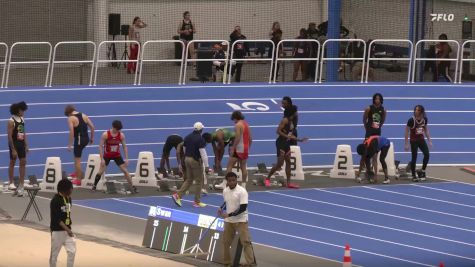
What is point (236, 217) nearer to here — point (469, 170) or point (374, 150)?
point (374, 150)

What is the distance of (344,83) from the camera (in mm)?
32562

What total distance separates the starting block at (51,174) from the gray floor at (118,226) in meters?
0.45

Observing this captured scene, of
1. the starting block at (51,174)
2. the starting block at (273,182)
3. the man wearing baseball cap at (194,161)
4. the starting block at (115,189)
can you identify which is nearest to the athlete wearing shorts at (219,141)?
the starting block at (273,182)

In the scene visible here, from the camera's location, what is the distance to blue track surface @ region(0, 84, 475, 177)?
30.0 metres

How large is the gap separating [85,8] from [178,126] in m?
8.15

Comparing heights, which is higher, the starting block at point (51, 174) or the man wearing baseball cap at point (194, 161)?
the man wearing baseball cap at point (194, 161)

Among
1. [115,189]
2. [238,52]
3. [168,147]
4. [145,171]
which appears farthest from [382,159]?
[238,52]

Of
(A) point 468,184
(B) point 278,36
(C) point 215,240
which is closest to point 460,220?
(A) point 468,184

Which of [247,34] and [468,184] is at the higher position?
[247,34]

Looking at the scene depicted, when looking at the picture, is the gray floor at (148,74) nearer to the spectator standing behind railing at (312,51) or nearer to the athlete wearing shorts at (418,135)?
the spectator standing behind railing at (312,51)

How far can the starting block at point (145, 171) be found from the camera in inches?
1113

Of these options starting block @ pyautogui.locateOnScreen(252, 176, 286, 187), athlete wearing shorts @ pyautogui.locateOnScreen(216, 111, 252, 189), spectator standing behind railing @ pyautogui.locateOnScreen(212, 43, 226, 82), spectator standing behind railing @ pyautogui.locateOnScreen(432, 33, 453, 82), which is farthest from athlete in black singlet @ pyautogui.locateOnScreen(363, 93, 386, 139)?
spectator standing behind railing @ pyautogui.locateOnScreen(432, 33, 453, 82)

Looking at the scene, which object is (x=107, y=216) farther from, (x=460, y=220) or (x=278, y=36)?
(x=278, y=36)

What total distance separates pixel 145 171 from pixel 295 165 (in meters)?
3.55
